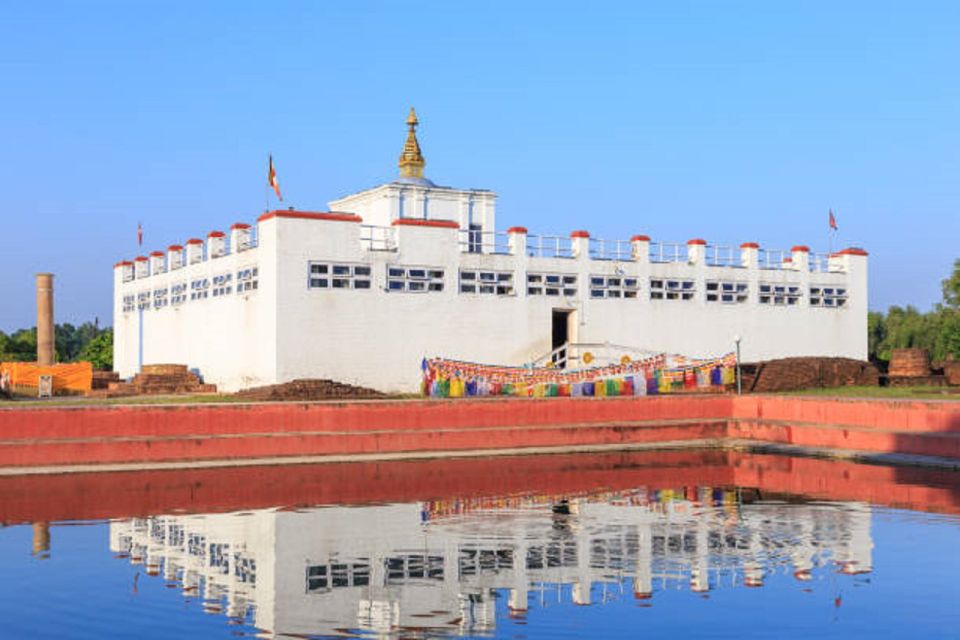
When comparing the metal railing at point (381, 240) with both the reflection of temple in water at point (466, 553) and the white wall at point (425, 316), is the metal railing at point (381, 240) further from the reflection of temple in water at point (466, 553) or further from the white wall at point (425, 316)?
the reflection of temple in water at point (466, 553)

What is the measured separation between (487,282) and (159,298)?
15670 millimetres

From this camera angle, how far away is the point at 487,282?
39.5m

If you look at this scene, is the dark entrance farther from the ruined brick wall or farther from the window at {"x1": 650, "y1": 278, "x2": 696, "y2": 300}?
the ruined brick wall

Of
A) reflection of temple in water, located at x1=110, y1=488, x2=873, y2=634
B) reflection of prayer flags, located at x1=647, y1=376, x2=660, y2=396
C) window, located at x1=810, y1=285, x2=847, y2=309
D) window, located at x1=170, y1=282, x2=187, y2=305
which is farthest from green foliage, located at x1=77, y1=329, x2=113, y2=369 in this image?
reflection of temple in water, located at x1=110, y1=488, x2=873, y2=634

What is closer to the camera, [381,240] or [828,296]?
[381,240]

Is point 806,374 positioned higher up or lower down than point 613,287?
lower down

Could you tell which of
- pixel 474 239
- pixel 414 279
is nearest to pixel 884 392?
pixel 474 239

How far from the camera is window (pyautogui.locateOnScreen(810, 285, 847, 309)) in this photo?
47844 mm

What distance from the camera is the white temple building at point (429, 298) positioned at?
117 ft

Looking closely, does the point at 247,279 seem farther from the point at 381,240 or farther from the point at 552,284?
the point at 552,284

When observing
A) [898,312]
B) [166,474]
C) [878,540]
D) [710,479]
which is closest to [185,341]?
[166,474]

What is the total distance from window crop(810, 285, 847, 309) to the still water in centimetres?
2231

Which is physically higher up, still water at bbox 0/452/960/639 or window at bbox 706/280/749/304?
window at bbox 706/280/749/304

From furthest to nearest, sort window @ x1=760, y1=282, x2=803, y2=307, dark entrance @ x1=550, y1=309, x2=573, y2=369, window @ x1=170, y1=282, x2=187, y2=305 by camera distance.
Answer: window @ x1=760, y1=282, x2=803, y2=307
window @ x1=170, y1=282, x2=187, y2=305
dark entrance @ x1=550, y1=309, x2=573, y2=369
